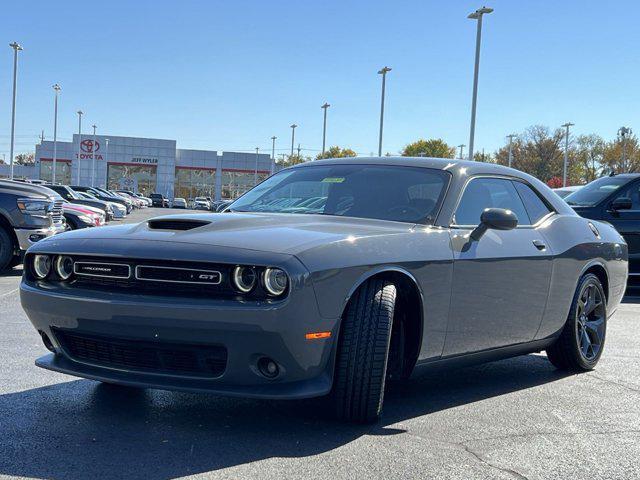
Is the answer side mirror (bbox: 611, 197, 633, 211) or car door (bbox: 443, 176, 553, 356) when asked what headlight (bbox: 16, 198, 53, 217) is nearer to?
car door (bbox: 443, 176, 553, 356)

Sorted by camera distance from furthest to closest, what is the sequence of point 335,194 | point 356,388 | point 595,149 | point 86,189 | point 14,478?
point 595,149 → point 86,189 → point 335,194 → point 356,388 → point 14,478

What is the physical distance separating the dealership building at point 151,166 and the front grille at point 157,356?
8191cm

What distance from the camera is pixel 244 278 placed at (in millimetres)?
3416

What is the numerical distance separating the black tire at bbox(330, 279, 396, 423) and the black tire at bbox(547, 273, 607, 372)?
2.18m

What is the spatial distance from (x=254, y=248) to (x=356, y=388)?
32.8 inches

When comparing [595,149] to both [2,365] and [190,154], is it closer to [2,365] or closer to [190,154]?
[190,154]

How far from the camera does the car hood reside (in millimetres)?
3539

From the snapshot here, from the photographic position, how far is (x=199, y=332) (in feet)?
11.0

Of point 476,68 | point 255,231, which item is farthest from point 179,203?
point 255,231

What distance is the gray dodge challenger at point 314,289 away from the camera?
3.38 meters

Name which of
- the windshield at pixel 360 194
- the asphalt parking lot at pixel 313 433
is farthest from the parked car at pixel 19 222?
the windshield at pixel 360 194

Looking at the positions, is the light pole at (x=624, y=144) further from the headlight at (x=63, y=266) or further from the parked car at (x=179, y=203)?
the headlight at (x=63, y=266)

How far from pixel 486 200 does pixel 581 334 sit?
4.51 ft

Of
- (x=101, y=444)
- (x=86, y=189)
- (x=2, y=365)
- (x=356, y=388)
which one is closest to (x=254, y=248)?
(x=356, y=388)
